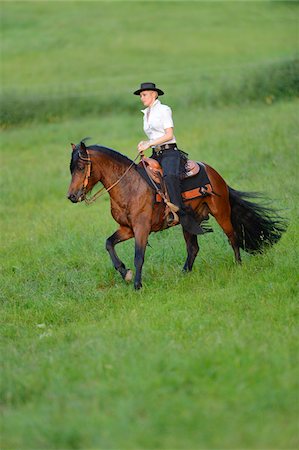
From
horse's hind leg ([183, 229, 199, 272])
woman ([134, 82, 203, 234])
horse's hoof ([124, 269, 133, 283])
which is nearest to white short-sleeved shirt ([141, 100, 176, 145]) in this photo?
woman ([134, 82, 203, 234])

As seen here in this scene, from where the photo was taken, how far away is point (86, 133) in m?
27.6

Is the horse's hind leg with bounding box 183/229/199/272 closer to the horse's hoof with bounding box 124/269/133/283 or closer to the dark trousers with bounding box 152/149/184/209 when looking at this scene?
the dark trousers with bounding box 152/149/184/209

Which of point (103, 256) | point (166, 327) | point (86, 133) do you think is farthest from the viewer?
point (86, 133)

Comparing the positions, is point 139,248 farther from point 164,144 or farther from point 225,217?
point 225,217

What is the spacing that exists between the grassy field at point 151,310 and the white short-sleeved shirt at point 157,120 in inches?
74.0

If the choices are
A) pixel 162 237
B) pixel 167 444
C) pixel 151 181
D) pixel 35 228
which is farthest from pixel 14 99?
pixel 167 444

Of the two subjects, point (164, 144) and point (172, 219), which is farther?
point (172, 219)

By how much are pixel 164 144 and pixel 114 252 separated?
1537 millimetres

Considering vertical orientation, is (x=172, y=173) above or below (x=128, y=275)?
above

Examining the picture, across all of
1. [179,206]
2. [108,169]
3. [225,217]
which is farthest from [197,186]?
[108,169]

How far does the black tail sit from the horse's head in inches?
89.5

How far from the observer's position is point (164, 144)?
412 inches

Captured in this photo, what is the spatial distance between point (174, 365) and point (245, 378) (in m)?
0.64

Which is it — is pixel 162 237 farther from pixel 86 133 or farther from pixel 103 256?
pixel 86 133
